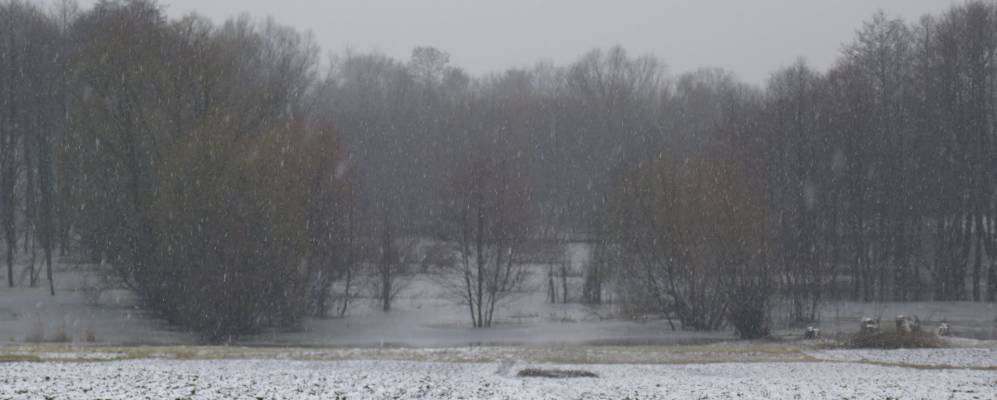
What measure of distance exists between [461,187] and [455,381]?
2696 cm

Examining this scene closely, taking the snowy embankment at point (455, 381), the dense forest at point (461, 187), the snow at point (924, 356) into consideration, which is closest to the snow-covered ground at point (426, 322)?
the dense forest at point (461, 187)

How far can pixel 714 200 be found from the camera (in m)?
36.2

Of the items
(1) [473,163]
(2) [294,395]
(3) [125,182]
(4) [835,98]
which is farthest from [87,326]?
(4) [835,98]

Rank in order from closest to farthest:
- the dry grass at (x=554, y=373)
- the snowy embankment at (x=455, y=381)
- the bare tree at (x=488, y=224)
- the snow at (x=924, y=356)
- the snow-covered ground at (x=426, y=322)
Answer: the snowy embankment at (x=455, y=381) → the dry grass at (x=554, y=373) → the snow at (x=924, y=356) → the snow-covered ground at (x=426, y=322) → the bare tree at (x=488, y=224)

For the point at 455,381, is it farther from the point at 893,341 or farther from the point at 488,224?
the point at 488,224

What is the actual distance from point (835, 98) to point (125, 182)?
109 ft

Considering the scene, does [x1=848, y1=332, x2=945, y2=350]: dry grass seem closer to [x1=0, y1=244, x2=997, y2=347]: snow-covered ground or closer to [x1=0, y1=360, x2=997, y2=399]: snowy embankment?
[x1=0, y1=360, x2=997, y2=399]: snowy embankment

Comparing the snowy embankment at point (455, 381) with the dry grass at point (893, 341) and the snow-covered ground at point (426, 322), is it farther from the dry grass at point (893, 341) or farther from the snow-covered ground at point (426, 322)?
the snow-covered ground at point (426, 322)

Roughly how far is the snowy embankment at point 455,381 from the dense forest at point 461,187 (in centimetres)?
1503

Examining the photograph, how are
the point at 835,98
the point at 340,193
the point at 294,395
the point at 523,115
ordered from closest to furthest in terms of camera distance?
the point at 294,395, the point at 340,193, the point at 835,98, the point at 523,115

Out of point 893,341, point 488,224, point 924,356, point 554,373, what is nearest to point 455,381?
point 554,373

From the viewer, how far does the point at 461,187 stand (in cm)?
4428

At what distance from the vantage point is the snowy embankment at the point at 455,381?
15.5 m

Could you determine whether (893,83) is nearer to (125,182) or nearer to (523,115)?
(523,115)
